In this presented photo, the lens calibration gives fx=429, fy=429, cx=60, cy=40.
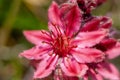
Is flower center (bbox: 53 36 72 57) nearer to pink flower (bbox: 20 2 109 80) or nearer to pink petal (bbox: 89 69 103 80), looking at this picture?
pink flower (bbox: 20 2 109 80)

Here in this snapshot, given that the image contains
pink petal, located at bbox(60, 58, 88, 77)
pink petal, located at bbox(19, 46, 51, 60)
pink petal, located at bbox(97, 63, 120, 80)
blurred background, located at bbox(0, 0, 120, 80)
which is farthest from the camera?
blurred background, located at bbox(0, 0, 120, 80)

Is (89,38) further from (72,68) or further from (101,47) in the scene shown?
(72,68)

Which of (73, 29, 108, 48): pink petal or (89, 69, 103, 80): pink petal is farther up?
(73, 29, 108, 48): pink petal

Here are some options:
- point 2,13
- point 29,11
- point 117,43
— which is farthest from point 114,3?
point 117,43

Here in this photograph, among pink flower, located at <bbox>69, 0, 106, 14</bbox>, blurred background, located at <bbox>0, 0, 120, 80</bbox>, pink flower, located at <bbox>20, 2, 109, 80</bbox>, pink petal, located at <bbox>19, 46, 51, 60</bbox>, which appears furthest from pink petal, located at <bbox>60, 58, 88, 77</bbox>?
blurred background, located at <bbox>0, 0, 120, 80</bbox>

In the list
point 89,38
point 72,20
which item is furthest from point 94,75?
point 72,20

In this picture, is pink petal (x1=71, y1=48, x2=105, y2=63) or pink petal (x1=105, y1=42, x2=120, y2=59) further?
pink petal (x1=105, y1=42, x2=120, y2=59)

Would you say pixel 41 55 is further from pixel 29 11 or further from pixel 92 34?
pixel 29 11

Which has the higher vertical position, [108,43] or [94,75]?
[108,43]
